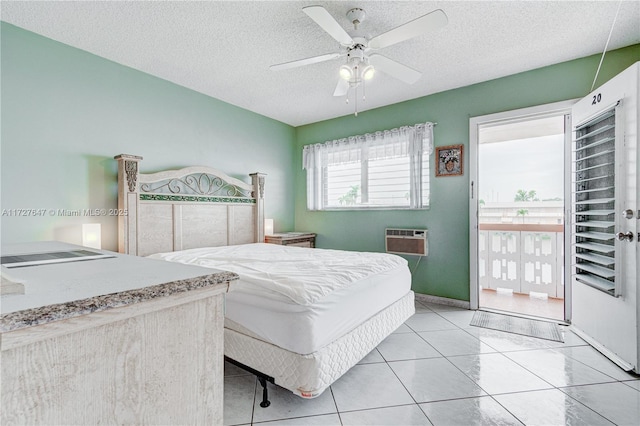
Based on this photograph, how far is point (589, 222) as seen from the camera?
253 cm

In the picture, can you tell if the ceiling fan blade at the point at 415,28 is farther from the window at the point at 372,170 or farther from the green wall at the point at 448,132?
the window at the point at 372,170

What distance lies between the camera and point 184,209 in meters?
3.38

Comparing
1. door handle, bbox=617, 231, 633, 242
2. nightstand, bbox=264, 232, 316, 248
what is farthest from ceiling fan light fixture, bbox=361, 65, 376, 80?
nightstand, bbox=264, 232, 316, 248

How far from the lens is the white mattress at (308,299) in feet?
5.33

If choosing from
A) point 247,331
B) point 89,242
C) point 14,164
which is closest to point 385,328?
point 247,331

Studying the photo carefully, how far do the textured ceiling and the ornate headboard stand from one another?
1036mm

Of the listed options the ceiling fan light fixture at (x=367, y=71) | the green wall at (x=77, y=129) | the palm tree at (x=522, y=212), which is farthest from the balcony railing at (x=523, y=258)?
the green wall at (x=77, y=129)

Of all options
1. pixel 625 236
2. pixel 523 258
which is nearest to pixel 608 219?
pixel 625 236

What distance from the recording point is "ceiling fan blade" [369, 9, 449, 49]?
1736 mm

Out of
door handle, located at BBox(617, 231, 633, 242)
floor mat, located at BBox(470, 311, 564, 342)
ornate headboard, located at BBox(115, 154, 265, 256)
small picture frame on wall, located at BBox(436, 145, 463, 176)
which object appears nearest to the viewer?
door handle, located at BBox(617, 231, 633, 242)

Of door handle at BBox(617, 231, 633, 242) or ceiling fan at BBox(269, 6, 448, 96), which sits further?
door handle at BBox(617, 231, 633, 242)

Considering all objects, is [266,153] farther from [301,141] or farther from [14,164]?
[14,164]

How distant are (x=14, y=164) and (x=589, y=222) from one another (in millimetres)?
4730

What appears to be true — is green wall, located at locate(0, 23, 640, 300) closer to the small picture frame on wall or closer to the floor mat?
the small picture frame on wall
